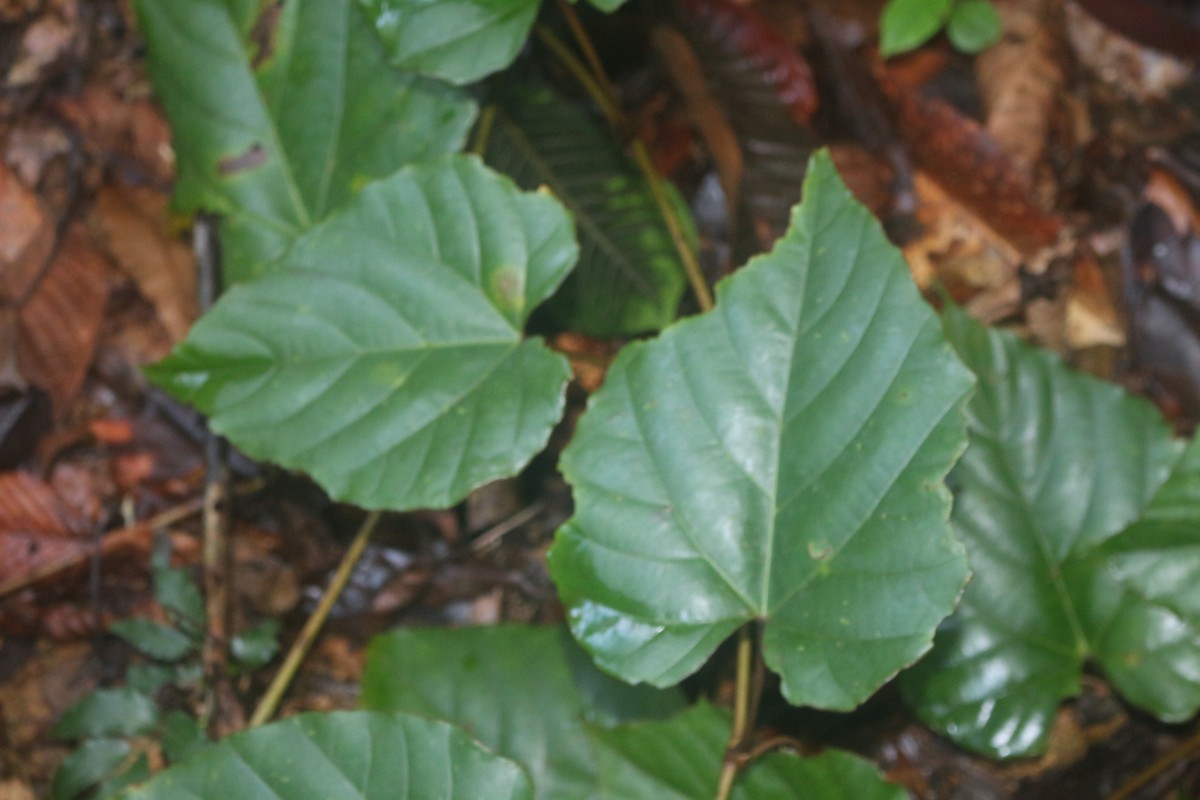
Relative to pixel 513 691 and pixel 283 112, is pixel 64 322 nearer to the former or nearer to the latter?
pixel 283 112

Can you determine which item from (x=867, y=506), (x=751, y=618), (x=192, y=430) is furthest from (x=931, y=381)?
(x=192, y=430)

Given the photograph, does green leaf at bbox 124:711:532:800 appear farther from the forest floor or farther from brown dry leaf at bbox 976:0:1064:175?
brown dry leaf at bbox 976:0:1064:175

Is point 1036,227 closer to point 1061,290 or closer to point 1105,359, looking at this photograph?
point 1061,290

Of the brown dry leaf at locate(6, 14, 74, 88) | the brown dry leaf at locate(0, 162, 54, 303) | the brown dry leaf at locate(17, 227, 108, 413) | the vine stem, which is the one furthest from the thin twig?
the brown dry leaf at locate(6, 14, 74, 88)

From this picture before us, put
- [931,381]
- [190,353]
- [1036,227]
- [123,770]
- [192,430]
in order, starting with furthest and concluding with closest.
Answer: [1036,227] → [192,430] → [123,770] → [190,353] → [931,381]

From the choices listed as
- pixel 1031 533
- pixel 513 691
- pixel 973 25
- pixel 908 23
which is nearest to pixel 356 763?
pixel 513 691
